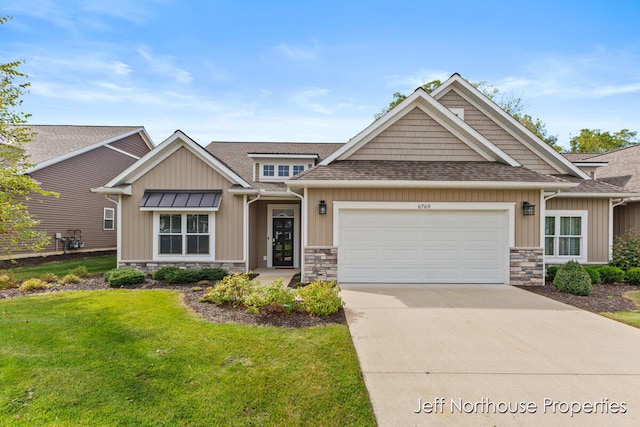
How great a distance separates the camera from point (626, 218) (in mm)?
11336

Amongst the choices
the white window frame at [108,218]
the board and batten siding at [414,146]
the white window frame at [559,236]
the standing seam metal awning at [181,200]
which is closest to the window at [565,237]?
the white window frame at [559,236]

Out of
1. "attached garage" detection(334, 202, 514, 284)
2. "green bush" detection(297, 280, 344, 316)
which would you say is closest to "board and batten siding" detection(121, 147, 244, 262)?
"attached garage" detection(334, 202, 514, 284)

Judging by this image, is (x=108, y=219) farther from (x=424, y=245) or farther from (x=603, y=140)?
(x=603, y=140)

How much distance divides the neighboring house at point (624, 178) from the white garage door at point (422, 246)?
17.9 ft

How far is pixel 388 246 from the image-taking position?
890cm

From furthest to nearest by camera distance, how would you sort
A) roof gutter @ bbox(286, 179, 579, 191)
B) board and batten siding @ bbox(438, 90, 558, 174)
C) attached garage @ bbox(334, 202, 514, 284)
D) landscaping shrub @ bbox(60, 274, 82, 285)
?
board and batten siding @ bbox(438, 90, 558, 174) < attached garage @ bbox(334, 202, 514, 284) < landscaping shrub @ bbox(60, 274, 82, 285) < roof gutter @ bbox(286, 179, 579, 191)

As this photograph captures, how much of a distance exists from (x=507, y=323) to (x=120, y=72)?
14.6m

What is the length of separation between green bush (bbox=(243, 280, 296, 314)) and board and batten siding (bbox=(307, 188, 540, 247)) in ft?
9.31

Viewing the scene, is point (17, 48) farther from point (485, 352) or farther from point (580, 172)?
point (580, 172)

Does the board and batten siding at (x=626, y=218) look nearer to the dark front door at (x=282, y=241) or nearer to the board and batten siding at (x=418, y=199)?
the board and batten siding at (x=418, y=199)

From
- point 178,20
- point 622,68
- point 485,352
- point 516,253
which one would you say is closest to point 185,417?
point 485,352

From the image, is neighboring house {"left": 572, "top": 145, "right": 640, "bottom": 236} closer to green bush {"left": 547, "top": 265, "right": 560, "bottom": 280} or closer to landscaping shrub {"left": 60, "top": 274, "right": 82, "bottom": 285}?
green bush {"left": 547, "top": 265, "right": 560, "bottom": 280}

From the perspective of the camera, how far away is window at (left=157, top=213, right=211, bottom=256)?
33.3 ft

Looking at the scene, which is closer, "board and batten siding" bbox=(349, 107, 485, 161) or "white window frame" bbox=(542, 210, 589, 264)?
"board and batten siding" bbox=(349, 107, 485, 161)
